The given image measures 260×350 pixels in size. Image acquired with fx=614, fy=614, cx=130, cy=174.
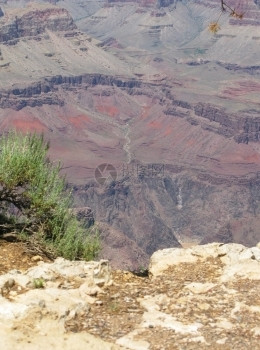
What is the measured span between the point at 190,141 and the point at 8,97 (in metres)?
52.4

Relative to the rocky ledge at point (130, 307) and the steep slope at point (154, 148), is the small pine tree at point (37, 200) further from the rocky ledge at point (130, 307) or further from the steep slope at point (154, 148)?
the steep slope at point (154, 148)

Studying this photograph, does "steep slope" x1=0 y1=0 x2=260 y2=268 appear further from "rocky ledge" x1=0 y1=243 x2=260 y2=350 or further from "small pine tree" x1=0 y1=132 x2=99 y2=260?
"rocky ledge" x1=0 y1=243 x2=260 y2=350

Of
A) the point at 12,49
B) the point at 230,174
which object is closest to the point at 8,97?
the point at 12,49

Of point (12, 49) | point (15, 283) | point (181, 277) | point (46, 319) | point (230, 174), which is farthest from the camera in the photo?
point (12, 49)

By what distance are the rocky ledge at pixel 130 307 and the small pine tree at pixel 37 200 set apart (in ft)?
4.30

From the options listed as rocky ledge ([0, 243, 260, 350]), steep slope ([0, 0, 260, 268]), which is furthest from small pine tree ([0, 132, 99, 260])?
steep slope ([0, 0, 260, 268])

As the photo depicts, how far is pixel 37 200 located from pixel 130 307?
357cm

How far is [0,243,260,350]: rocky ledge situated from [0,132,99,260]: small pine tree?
1311mm

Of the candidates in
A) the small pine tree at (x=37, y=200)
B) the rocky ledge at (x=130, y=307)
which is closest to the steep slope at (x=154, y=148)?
the small pine tree at (x=37, y=200)

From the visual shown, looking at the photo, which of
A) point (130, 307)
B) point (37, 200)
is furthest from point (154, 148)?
point (130, 307)

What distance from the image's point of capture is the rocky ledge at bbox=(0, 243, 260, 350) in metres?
8.16

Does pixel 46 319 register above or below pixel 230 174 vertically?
above

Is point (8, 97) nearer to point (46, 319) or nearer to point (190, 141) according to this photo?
point (190, 141)

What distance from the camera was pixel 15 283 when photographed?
9273 millimetres
